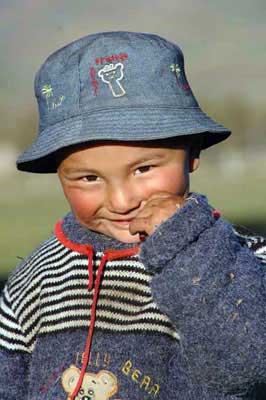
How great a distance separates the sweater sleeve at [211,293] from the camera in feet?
5.63

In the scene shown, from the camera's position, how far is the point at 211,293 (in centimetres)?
171

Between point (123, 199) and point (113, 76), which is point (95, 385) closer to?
point (123, 199)

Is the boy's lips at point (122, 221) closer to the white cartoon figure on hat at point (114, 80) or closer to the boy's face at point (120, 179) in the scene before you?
the boy's face at point (120, 179)

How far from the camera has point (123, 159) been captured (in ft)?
6.03

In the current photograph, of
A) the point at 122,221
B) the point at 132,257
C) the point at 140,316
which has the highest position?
the point at 122,221

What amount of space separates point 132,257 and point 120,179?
22 cm

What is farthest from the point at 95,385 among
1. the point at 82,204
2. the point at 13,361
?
the point at 82,204

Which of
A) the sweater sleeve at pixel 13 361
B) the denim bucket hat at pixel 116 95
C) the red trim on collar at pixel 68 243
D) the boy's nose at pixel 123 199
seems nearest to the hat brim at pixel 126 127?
the denim bucket hat at pixel 116 95

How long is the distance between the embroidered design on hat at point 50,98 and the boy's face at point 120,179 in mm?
120

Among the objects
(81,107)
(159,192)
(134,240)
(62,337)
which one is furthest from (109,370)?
(81,107)

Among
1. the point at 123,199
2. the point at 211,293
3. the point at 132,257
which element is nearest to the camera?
the point at 211,293

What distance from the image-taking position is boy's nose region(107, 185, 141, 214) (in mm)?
1822

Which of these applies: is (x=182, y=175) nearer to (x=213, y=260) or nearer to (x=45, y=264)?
(x=213, y=260)

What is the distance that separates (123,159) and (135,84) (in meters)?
0.17
